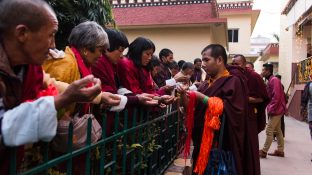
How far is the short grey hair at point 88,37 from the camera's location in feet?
7.21

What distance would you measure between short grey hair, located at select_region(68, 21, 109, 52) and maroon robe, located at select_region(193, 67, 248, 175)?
1394 mm

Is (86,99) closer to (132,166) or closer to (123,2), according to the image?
(132,166)

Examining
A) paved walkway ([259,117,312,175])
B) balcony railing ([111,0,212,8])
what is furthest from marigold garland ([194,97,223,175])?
balcony railing ([111,0,212,8])

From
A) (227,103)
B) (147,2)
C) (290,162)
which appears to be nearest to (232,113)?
(227,103)

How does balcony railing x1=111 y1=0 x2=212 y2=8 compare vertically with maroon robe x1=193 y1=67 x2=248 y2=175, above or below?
above

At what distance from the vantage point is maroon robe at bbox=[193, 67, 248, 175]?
3.20m

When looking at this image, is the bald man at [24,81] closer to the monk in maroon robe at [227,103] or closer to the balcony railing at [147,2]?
the monk in maroon robe at [227,103]

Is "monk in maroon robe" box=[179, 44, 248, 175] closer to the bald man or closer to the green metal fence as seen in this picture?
the green metal fence

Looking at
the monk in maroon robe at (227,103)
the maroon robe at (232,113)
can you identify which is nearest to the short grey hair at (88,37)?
the monk in maroon robe at (227,103)

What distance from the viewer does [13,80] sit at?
1253 millimetres

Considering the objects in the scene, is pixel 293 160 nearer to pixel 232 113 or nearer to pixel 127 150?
pixel 232 113

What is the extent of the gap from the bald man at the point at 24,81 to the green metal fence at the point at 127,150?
0.53 feet

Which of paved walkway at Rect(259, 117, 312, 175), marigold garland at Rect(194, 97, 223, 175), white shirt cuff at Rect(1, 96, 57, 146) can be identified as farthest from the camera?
paved walkway at Rect(259, 117, 312, 175)

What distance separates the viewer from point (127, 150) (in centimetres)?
253
